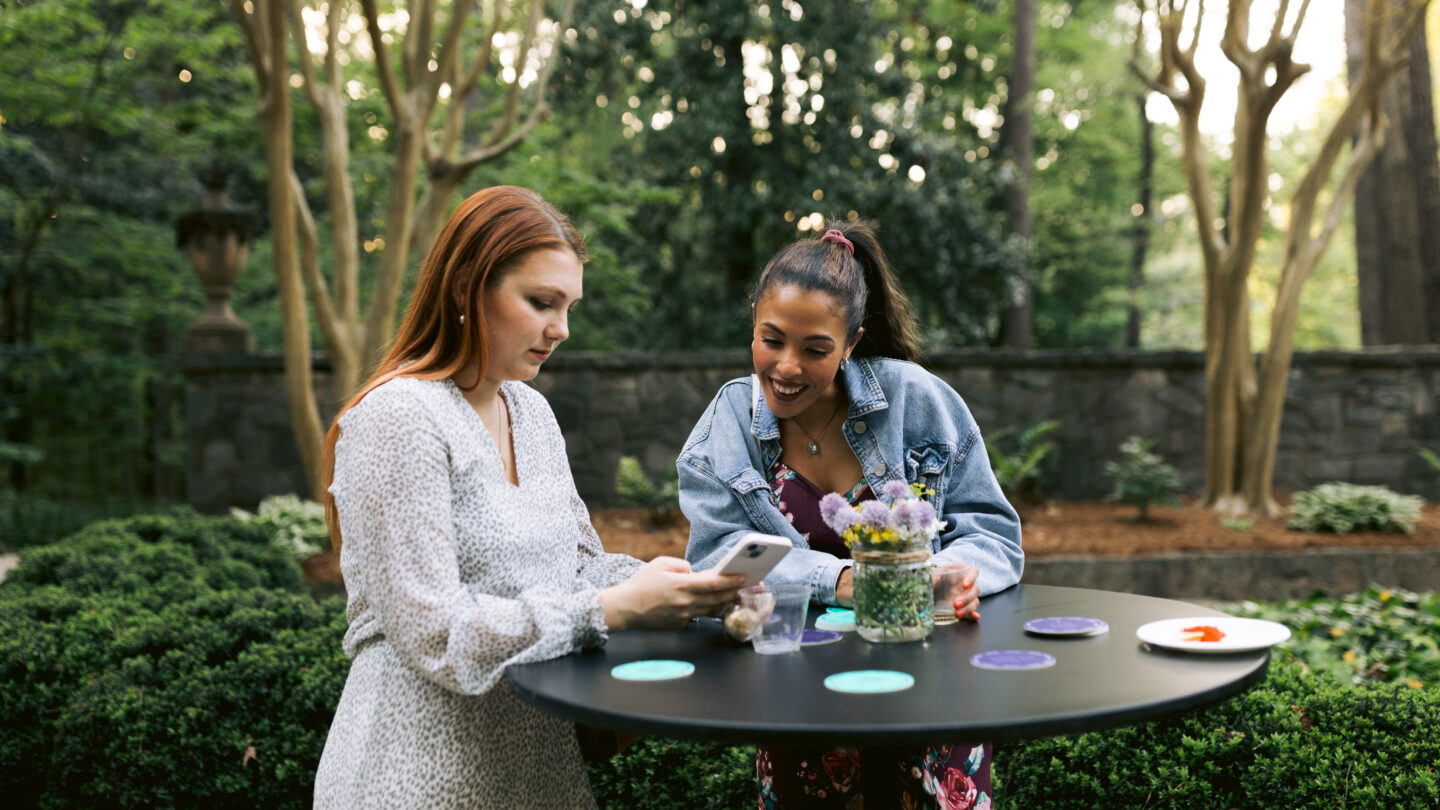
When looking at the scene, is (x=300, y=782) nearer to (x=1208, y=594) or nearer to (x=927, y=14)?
(x=1208, y=594)

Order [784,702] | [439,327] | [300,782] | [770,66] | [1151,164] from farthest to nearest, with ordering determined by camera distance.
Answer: [1151,164]
[770,66]
[300,782]
[439,327]
[784,702]

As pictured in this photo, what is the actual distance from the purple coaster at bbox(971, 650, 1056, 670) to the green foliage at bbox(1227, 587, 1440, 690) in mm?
2132

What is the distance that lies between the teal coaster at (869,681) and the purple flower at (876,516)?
250mm

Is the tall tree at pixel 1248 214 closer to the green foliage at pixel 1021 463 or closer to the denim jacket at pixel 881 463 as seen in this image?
the green foliage at pixel 1021 463

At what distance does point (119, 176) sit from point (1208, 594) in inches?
488

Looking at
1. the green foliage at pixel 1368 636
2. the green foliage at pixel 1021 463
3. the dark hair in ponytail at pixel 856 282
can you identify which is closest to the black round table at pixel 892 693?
the dark hair in ponytail at pixel 856 282

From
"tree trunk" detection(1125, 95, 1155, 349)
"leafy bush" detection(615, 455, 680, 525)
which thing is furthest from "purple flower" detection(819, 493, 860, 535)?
"tree trunk" detection(1125, 95, 1155, 349)

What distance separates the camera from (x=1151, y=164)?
16547mm

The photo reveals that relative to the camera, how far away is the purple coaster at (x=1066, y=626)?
1.76m

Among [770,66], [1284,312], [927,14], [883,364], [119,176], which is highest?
[927,14]

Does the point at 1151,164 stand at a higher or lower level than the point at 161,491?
higher

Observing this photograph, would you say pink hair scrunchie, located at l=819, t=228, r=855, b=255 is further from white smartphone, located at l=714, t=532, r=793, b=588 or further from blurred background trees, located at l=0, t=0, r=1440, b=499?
blurred background trees, located at l=0, t=0, r=1440, b=499

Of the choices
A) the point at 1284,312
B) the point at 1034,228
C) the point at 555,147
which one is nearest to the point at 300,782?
the point at 1284,312

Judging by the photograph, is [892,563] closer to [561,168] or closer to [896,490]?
[896,490]
